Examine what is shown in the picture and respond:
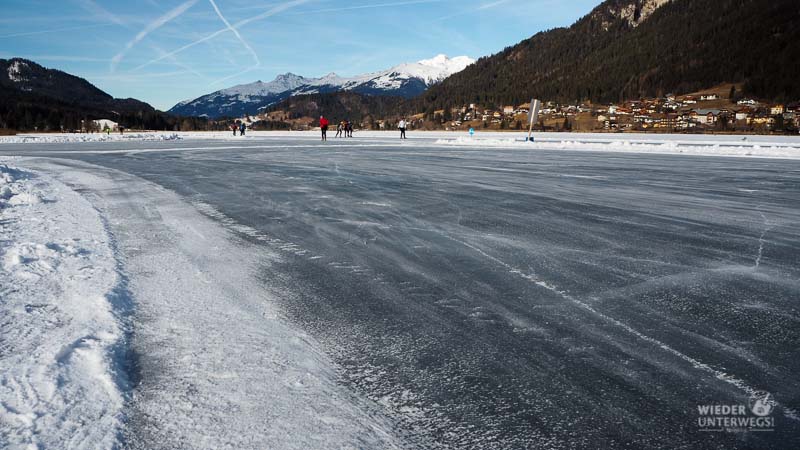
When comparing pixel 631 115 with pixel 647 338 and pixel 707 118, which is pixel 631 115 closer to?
pixel 707 118

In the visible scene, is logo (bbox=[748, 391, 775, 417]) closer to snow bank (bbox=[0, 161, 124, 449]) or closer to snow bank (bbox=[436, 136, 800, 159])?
snow bank (bbox=[0, 161, 124, 449])

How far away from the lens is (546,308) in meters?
3.35

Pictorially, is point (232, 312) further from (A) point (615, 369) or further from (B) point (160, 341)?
(A) point (615, 369)

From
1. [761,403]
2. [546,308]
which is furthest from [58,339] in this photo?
[761,403]

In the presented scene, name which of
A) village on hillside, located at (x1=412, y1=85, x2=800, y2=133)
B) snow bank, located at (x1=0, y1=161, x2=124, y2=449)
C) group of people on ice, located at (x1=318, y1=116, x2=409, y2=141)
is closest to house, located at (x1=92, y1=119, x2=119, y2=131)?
group of people on ice, located at (x1=318, y1=116, x2=409, y2=141)

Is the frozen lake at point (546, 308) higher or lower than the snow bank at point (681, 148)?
lower

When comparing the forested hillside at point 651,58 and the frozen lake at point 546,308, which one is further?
the forested hillside at point 651,58

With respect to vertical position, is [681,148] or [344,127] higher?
[344,127]

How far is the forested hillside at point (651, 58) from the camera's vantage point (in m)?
124

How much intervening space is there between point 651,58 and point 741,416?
167716mm

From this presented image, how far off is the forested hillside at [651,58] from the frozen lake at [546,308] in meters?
121

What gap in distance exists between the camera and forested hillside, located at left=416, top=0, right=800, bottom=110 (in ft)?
405

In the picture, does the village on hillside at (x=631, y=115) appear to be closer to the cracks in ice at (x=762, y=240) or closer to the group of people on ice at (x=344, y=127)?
the group of people on ice at (x=344, y=127)

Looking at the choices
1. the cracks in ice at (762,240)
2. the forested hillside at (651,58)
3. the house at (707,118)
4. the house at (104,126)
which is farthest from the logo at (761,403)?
the forested hillside at (651,58)
